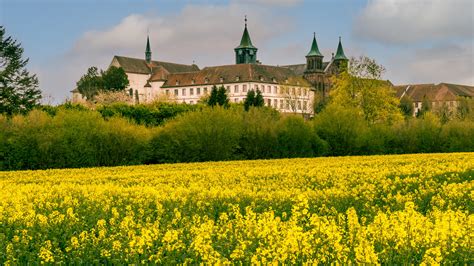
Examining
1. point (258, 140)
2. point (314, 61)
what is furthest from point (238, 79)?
point (258, 140)

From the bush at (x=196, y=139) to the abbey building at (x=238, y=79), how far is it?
86.1 meters

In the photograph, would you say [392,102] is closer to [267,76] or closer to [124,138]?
[124,138]

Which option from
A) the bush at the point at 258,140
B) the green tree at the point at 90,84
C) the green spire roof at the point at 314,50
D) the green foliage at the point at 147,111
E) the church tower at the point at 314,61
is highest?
the green spire roof at the point at 314,50

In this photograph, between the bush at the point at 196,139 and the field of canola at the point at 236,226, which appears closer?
the field of canola at the point at 236,226

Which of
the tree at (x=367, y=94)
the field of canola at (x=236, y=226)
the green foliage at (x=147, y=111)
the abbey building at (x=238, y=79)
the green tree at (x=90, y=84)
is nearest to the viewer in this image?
the field of canola at (x=236, y=226)

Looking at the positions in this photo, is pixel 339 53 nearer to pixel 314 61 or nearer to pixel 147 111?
pixel 314 61

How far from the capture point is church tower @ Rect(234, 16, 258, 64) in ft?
548

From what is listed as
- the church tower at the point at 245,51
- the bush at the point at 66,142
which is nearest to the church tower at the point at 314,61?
the church tower at the point at 245,51

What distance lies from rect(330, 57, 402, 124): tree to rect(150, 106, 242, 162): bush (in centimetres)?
3405

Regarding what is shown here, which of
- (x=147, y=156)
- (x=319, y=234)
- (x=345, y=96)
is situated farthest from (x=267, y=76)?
(x=319, y=234)

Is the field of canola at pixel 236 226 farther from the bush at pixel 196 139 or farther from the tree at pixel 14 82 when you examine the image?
the tree at pixel 14 82

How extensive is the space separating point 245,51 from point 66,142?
431 feet

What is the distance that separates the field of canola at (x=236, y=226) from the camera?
8.49 meters

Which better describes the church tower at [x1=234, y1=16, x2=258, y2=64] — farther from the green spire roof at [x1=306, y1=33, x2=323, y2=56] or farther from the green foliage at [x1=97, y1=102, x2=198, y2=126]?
the green foliage at [x1=97, y1=102, x2=198, y2=126]
